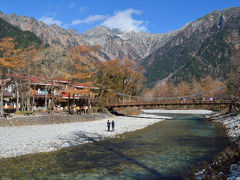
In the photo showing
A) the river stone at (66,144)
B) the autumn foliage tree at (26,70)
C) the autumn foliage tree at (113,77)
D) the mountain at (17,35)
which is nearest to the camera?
the river stone at (66,144)

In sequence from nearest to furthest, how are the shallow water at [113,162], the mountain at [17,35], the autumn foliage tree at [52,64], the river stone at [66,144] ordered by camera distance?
1. the shallow water at [113,162]
2. the river stone at [66,144]
3. the autumn foliage tree at [52,64]
4. the mountain at [17,35]

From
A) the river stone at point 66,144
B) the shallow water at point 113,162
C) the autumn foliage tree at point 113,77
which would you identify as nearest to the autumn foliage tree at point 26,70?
the autumn foliage tree at point 113,77

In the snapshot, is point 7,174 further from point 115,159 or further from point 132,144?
point 132,144

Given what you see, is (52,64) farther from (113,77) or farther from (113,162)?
(113,162)

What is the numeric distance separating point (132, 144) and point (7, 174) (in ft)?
26.9

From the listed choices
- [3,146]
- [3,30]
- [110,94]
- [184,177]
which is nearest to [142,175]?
[184,177]

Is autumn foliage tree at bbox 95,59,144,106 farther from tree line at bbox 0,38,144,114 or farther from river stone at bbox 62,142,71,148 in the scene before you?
river stone at bbox 62,142,71,148

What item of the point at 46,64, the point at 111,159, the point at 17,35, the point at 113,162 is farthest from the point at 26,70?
the point at 17,35

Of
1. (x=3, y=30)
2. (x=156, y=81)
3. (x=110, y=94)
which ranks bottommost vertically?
(x=110, y=94)

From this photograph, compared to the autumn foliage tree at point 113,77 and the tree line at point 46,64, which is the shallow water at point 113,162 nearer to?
the tree line at point 46,64

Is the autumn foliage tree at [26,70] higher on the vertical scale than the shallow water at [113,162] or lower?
higher

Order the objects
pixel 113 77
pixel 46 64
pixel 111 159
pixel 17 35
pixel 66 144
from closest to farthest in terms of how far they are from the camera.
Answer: pixel 111 159 < pixel 66 144 < pixel 46 64 < pixel 113 77 < pixel 17 35

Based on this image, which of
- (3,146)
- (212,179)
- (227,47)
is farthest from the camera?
(227,47)

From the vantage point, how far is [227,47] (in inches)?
5428
